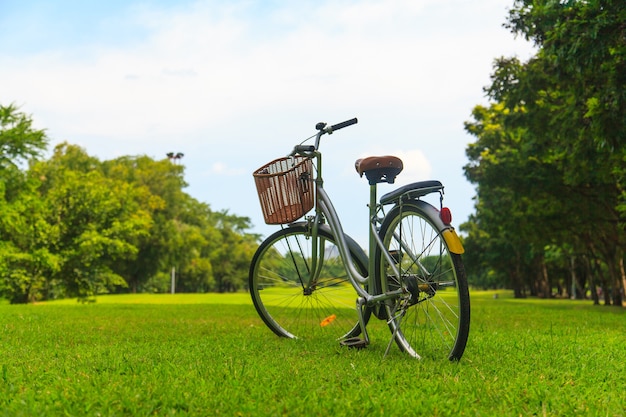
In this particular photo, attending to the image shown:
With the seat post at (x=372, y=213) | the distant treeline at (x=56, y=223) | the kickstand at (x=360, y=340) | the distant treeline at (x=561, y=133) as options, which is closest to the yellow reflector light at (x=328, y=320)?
the kickstand at (x=360, y=340)

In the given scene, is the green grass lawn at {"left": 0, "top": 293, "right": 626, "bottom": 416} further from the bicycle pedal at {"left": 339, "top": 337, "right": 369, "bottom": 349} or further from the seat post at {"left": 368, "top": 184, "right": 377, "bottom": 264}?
the seat post at {"left": 368, "top": 184, "right": 377, "bottom": 264}

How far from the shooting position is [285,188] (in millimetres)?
5227

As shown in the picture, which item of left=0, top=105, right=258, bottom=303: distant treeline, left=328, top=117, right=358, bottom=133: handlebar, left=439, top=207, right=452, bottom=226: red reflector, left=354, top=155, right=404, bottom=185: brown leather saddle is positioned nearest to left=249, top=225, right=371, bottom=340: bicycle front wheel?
left=354, top=155, right=404, bottom=185: brown leather saddle

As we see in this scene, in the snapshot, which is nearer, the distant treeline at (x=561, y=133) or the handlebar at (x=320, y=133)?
the handlebar at (x=320, y=133)

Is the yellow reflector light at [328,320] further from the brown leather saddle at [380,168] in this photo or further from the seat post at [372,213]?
the brown leather saddle at [380,168]

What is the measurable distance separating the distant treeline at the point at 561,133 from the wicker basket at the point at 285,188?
6.46m

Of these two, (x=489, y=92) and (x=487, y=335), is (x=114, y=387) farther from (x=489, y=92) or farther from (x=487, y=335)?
(x=489, y=92)

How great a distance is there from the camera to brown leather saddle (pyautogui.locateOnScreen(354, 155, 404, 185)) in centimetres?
461

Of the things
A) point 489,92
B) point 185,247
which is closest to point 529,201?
point 489,92

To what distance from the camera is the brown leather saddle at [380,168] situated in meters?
4.61

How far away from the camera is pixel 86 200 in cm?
3262

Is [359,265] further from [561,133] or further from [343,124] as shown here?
[561,133]

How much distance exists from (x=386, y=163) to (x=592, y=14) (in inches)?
301

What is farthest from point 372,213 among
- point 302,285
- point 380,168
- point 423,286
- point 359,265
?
point 302,285
